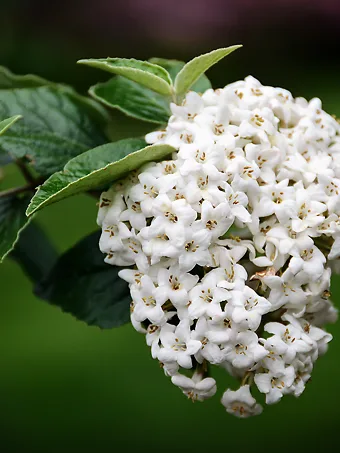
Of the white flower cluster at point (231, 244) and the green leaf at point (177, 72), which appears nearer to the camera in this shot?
the white flower cluster at point (231, 244)

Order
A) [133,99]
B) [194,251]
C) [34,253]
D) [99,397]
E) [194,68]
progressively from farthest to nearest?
[99,397] → [34,253] → [133,99] → [194,68] → [194,251]

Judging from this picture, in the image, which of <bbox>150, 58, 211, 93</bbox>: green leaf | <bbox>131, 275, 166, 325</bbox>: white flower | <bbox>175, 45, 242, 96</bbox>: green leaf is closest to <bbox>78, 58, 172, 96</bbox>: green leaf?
<bbox>175, 45, 242, 96</bbox>: green leaf

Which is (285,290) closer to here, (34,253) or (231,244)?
(231,244)

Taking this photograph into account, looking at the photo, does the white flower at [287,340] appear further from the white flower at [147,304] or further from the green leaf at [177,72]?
the green leaf at [177,72]

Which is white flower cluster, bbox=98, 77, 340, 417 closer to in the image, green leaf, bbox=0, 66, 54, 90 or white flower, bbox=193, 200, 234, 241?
white flower, bbox=193, 200, 234, 241

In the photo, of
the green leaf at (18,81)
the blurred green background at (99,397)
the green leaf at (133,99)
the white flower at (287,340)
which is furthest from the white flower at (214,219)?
the blurred green background at (99,397)

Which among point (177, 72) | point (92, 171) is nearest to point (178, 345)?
point (92, 171)
